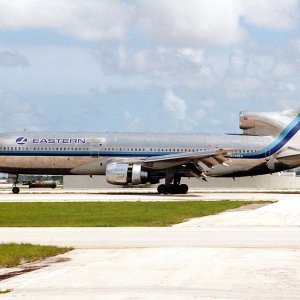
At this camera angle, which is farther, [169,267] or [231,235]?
[231,235]

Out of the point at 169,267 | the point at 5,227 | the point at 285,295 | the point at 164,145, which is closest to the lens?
the point at 285,295

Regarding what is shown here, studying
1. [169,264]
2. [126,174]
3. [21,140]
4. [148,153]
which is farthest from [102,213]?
[21,140]

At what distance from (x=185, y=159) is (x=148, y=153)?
14.4 feet

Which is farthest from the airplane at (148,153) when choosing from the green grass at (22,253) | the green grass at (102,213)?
the green grass at (22,253)

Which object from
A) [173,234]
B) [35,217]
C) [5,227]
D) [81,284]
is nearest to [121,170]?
[35,217]

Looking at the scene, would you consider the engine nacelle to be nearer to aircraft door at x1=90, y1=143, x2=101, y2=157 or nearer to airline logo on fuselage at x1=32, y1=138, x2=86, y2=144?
aircraft door at x1=90, y1=143, x2=101, y2=157

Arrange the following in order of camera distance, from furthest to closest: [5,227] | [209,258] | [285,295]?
[5,227]
[209,258]
[285,295]

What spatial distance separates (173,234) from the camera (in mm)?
23500

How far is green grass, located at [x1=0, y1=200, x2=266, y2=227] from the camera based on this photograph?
28828 mm

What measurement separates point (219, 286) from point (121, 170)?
1645 inches

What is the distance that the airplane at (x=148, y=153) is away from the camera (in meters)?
57.3

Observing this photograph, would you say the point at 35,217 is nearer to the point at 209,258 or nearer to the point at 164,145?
the point at 209,258

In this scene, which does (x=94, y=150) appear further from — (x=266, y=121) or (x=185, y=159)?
(x=266, y=121)

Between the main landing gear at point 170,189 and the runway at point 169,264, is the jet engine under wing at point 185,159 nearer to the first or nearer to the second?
the main landing gear at point 170,189
